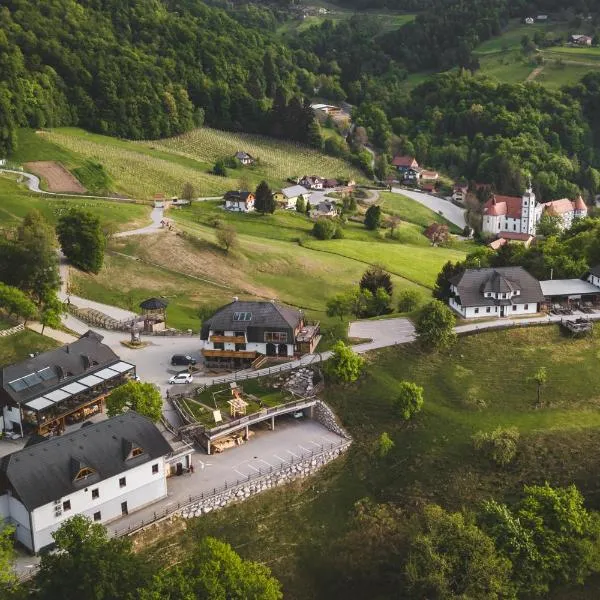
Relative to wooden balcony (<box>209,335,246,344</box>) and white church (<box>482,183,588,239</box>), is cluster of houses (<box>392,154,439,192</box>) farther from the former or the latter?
wooden balcony (<box>209,335,246,344</box>)

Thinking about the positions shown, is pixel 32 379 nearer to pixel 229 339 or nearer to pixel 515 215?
pixel 229 339

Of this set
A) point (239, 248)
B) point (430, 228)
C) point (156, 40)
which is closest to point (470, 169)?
point (430, 228)

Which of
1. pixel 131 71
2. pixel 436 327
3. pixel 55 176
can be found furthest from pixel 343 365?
pixel 131 71

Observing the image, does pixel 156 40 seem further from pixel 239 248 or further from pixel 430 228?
pixel 239 248

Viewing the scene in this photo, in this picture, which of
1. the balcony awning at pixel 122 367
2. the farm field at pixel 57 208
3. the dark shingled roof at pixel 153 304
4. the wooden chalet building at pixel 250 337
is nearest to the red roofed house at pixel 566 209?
the farm field at pixel 57 208

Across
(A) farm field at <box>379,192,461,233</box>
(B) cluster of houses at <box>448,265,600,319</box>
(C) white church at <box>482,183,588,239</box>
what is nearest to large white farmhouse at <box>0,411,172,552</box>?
(B) cluster of houses at <box>448,265,600,319</box>
